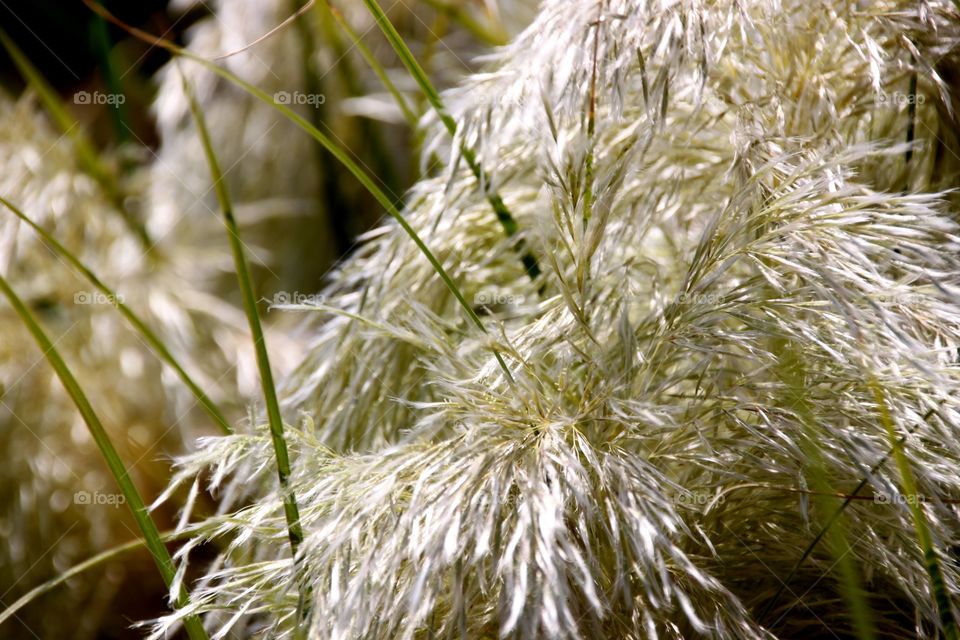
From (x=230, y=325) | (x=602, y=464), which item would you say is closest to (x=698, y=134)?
(x=602, y=464)

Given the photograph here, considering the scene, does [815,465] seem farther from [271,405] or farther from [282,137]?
[282,137]

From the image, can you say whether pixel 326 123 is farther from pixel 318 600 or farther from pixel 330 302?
pixel 318 600

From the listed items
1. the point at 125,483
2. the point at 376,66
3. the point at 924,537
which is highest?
the point at 376,66

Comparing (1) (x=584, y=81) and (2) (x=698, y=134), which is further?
(2) (x=698, y=134)

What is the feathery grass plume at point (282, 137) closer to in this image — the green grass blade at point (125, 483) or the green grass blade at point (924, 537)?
the green grass blade at point (125, 483)

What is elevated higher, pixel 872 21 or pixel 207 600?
pixel 872 21

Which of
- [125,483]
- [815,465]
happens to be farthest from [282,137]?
[815,465]

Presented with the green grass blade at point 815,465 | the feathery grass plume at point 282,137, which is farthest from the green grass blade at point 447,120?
the feathery grass plume at point 282,137
